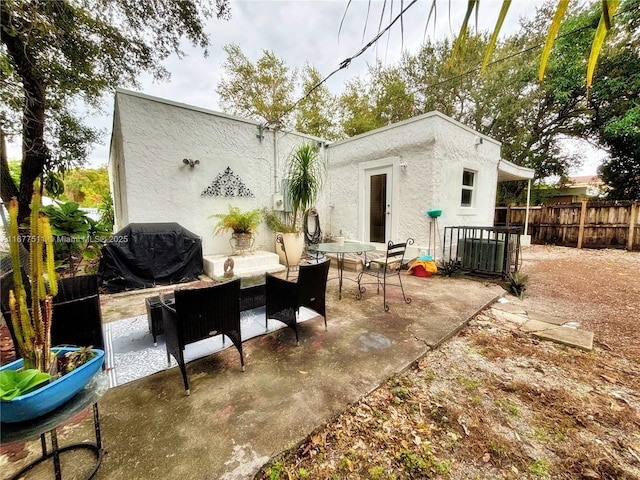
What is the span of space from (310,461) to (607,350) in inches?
123

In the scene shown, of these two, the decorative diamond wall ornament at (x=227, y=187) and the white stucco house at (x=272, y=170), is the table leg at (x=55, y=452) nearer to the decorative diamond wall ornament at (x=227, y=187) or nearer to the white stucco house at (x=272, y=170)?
the white stucco house at (x=272, y=170)

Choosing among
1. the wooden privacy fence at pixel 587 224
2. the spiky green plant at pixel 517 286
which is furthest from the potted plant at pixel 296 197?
the wooden privacy fence at pixel 587 224

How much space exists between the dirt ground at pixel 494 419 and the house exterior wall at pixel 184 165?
481 centimetres

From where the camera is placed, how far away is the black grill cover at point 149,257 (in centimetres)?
406

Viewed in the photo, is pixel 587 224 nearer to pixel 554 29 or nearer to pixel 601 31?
pixel 601 31

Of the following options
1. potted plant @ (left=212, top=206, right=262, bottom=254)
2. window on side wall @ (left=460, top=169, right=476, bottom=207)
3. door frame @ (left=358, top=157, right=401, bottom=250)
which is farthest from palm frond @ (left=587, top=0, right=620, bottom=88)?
window on side wall @ (left=460, top=169, right=476, bottom=207)

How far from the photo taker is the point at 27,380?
1063mm

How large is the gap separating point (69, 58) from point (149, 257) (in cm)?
361

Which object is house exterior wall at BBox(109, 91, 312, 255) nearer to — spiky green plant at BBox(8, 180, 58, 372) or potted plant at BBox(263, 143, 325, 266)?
potted plant at BBox(263, 143, 325, 266)

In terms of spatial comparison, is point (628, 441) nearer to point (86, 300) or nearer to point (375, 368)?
point (375, 368)

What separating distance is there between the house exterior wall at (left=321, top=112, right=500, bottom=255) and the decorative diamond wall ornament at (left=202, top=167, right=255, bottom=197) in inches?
103

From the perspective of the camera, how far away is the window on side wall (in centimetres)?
625

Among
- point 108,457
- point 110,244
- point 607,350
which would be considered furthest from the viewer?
point 110,244

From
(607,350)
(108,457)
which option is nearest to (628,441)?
(607,350)
